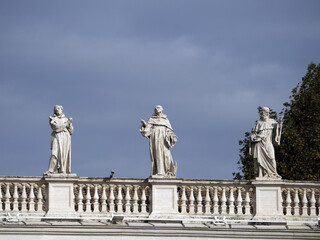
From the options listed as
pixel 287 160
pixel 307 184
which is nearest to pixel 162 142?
pixel 307 184

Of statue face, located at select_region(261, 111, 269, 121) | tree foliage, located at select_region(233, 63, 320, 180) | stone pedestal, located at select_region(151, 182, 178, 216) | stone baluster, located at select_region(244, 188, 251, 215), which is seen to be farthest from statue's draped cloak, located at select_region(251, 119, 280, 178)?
tree foliage, located at select_region(233, 63, 320, 180)

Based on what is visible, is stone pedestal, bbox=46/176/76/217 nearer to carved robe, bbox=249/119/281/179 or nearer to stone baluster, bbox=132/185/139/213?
stone baluster, bbox=132/185/139/213

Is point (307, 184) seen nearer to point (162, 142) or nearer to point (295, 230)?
point (295, 230)

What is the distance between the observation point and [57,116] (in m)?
43.2

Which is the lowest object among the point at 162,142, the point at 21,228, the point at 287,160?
the point at 21,228

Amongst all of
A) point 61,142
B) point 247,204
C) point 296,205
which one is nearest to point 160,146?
point 61,142

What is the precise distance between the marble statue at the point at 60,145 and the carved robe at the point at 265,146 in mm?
5851

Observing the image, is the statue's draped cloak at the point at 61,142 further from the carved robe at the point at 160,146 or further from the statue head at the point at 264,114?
the statue head at the point at 264,114

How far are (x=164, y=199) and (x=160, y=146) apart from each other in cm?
165

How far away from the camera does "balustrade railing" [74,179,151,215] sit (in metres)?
42.7

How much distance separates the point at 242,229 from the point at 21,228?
6.77 metres

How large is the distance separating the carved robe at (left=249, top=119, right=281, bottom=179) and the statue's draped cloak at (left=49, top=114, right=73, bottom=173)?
5.85 meters

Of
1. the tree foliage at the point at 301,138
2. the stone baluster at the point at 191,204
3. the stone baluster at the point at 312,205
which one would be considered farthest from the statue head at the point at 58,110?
the tree foliage at the point at 301,138

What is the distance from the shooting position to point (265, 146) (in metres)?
43.6
